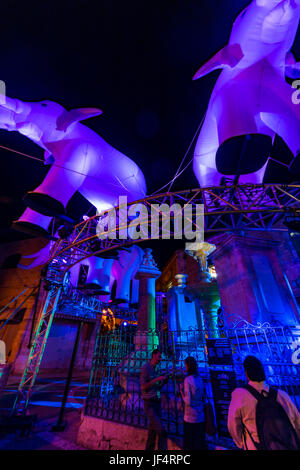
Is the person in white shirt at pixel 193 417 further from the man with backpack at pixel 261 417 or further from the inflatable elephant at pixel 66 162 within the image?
the inflatable elephant at pixel 66 162

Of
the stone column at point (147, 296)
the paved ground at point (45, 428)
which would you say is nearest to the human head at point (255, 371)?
the paved ground at point (45, 428)

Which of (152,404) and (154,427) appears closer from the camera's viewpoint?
(154,427)

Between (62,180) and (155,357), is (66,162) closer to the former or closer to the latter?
(62,180)

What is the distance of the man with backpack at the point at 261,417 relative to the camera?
161cm

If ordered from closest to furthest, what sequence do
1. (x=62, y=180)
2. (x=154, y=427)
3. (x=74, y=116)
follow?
(x=154, y=427) → (x=74, y=116) → (x=62, y=180)

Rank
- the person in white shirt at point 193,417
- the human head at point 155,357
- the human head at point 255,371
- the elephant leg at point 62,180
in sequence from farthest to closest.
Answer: the elephant leg at point 62,180 → the human head at point 155,357 → the person in white shirt at point 193,417 → the human head at point 255,371

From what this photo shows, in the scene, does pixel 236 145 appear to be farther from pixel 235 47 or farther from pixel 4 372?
pixel 4 372

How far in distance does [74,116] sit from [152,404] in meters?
7.94

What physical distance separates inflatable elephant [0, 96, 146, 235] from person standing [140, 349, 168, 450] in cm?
571

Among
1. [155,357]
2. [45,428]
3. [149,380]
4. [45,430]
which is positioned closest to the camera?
[149,380]

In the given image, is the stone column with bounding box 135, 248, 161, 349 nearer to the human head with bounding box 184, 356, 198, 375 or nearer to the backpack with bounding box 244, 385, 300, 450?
the human head with bounding box 184, 356, 198, 375

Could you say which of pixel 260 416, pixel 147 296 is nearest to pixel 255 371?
pixel 260 416

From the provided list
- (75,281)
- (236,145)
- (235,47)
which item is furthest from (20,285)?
(235,47)

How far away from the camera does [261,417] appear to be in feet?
5.63
